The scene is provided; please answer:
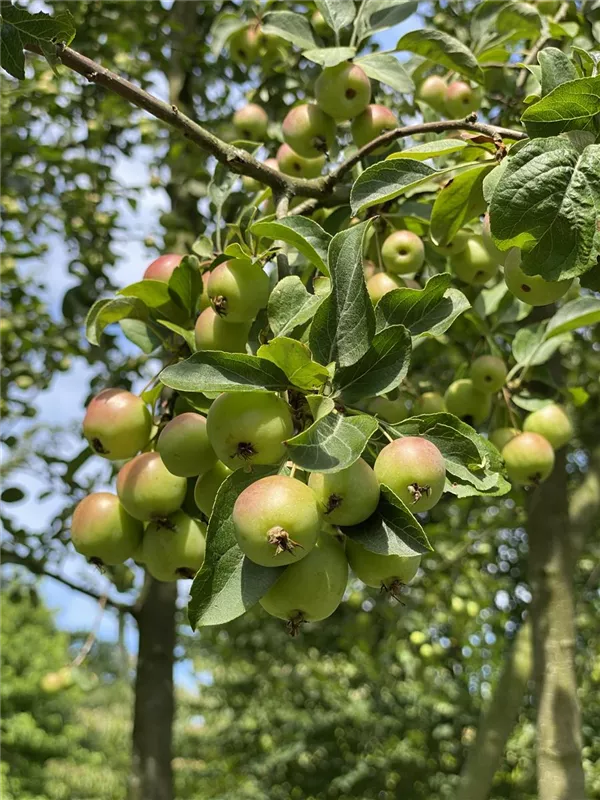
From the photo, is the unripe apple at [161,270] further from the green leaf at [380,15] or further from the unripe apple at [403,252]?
the green leaf at [380,15]

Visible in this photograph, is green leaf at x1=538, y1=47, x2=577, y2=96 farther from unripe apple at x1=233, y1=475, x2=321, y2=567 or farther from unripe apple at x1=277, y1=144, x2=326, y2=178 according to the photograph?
unripe apple at x1=277, y1=144, x2=326, y2=178

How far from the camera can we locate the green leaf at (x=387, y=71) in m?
1.43

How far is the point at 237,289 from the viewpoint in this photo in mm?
998

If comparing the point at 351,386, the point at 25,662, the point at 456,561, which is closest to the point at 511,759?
the point at 456,561

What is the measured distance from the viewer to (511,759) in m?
4.59

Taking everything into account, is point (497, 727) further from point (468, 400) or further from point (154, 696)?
point (468, 400)

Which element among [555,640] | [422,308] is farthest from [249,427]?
[555,640]

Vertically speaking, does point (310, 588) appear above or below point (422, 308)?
below

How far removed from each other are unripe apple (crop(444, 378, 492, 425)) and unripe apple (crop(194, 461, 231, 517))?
635 millimetres

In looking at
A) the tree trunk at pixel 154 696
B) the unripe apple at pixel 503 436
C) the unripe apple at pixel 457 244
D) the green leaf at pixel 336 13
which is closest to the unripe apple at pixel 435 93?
the green leaf at pixel 336 13

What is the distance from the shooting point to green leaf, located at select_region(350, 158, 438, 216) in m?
0.95

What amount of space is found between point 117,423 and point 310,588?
0.42 meters

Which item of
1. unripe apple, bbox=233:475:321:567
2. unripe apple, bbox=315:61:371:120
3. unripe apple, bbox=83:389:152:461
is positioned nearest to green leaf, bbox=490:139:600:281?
unripe apple, bbox=233:475:321:567

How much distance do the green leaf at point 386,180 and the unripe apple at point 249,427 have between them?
0.95 ft
